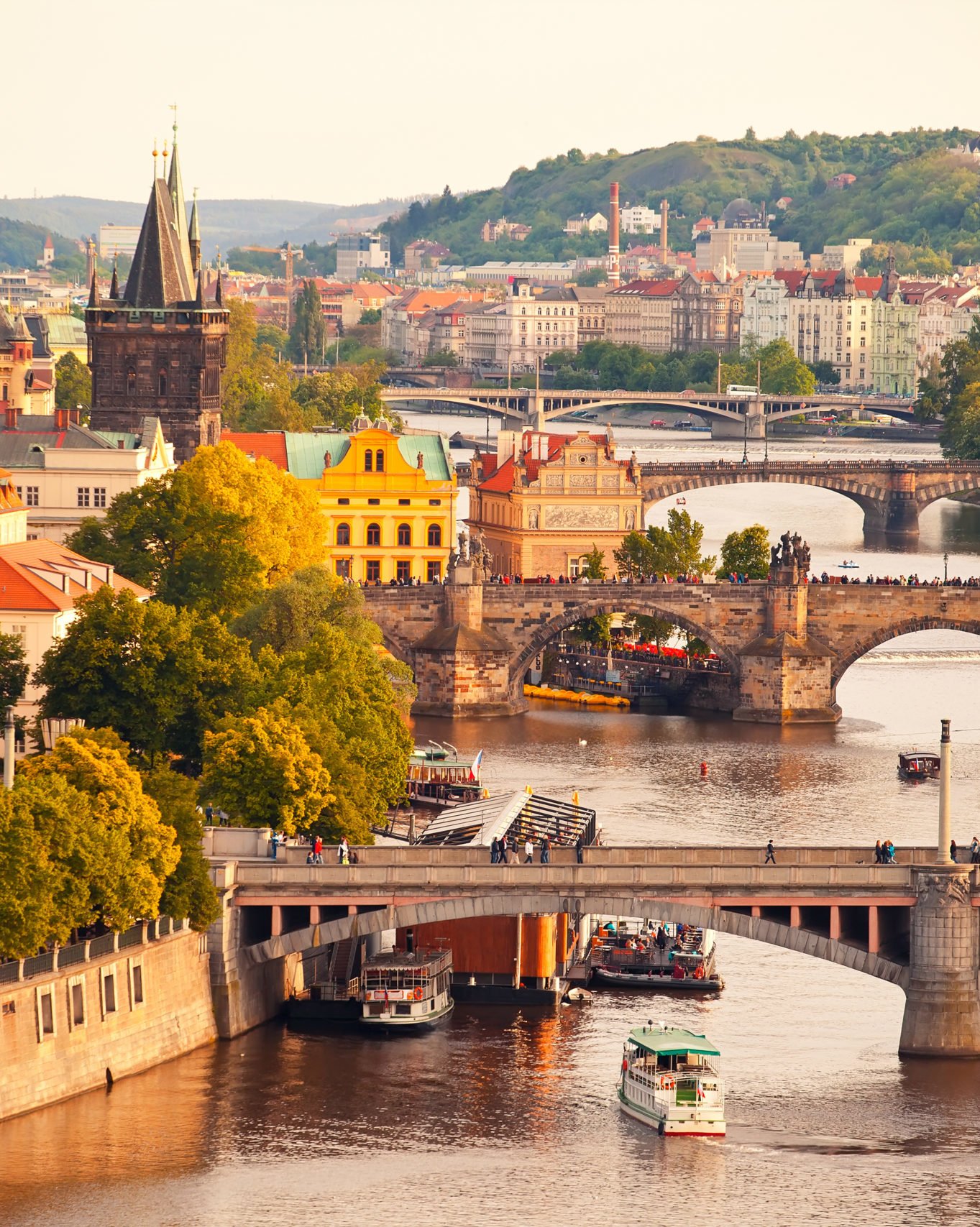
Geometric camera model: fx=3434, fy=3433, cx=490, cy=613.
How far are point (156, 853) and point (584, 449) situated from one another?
60.7 meters

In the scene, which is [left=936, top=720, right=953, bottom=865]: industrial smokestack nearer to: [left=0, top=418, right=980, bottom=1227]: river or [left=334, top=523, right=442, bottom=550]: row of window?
[left=0, top=418, right=980, bottom=1227]: river

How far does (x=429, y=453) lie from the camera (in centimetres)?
11238

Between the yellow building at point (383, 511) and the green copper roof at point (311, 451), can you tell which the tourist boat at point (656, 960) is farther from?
the green copper roof at point (311, 451)

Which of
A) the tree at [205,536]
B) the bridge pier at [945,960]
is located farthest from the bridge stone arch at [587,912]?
the tree at [205,536]

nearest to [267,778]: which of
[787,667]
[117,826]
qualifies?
[117,826]

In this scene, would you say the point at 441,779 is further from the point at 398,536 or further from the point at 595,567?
the point at 595,567

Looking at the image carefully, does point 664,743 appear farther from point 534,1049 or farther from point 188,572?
point 534,1049

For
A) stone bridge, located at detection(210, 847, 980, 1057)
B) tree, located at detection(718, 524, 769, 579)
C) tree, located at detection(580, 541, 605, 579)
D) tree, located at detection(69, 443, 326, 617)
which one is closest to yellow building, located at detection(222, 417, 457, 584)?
tree, located at detection(580, 541, 605, 579)

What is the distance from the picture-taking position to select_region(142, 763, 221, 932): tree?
55406 mm

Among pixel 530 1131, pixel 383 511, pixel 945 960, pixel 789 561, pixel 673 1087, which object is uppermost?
pixel 383 511

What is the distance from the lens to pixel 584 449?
114750mm

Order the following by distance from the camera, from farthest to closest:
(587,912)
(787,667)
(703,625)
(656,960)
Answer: (703,625)
(787,667)
(656,960)
(587,912)

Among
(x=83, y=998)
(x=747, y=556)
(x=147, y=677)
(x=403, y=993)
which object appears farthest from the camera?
(x=747, y=556)

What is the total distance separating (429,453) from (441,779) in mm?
31458
